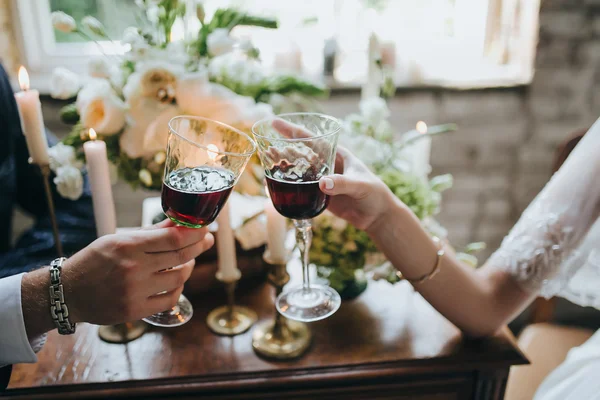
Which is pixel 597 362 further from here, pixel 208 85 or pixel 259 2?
pixel 259 2

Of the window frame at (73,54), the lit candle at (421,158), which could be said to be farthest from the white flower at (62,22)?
the window frame at (73,54)

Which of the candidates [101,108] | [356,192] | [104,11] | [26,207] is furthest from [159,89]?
[104,11]

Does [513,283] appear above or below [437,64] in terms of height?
below

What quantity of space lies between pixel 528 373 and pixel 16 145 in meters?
1.64

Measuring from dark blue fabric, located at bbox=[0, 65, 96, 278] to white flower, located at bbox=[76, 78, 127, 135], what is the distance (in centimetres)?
48

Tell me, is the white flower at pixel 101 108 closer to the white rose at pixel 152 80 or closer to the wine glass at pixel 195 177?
the white rose at pixel 152 80

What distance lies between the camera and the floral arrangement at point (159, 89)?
1010 millimetres

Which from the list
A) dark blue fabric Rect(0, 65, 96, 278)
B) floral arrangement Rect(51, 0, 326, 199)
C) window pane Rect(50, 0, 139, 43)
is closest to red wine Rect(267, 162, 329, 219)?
floral arrangement Rect(51, 0, 326, 199)

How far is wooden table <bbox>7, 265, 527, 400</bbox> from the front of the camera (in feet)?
3.20

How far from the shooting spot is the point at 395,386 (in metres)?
1.04

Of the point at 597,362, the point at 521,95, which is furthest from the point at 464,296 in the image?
the point at 521,95

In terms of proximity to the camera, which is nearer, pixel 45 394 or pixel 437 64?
pixel 45 394

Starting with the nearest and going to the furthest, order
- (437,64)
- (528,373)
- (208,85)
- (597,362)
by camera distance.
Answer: (208,85), (597,362), (528,373), (437,64)

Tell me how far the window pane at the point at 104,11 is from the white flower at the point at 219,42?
139 centimetres
